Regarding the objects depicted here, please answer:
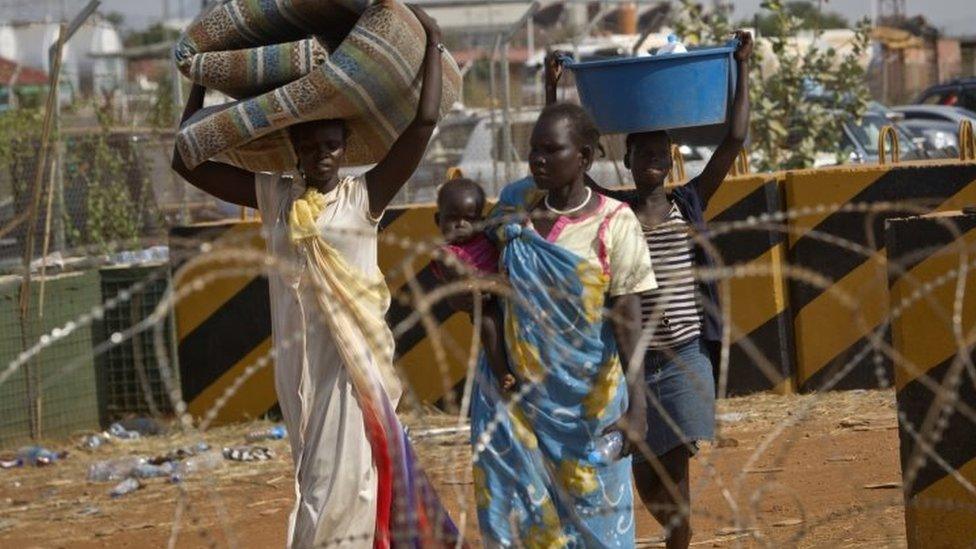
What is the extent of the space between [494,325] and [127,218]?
29.9 ft

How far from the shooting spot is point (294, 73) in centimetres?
436

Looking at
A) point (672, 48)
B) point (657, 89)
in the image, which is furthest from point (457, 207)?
point (672, 48)

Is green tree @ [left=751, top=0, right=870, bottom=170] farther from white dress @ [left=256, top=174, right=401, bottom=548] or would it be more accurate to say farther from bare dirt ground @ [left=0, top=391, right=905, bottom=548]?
white dress @ [left=256, top=174, right=401, bottom=548]

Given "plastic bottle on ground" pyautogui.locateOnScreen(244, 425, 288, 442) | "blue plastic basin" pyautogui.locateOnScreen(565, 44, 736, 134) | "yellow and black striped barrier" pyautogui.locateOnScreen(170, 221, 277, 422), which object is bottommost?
"plastic bottle on ground" pyautogui.locateOnScreen(244, 425, 288, 442)

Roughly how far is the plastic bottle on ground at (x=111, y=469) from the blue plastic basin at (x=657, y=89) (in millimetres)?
3468

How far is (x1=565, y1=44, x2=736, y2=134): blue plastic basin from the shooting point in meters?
4.82

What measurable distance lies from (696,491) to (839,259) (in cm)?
251

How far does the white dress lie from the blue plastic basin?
2.88 feet

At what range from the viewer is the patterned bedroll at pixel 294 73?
430 cm

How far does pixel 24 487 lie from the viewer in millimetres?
7656

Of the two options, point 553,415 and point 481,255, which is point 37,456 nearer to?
point 481,255

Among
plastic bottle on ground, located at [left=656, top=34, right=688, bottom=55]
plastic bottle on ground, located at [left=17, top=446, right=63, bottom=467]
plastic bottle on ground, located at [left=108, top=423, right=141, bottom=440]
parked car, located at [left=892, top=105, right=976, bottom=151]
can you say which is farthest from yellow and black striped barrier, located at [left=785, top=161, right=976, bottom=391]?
parked car, located at [left=892, top=105, right=976, bottom=151]

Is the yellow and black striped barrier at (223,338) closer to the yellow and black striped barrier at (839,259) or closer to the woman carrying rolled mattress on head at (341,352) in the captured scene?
the yellow and black striped barrier at (839,259)

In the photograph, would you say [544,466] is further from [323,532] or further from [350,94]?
[350,94]
